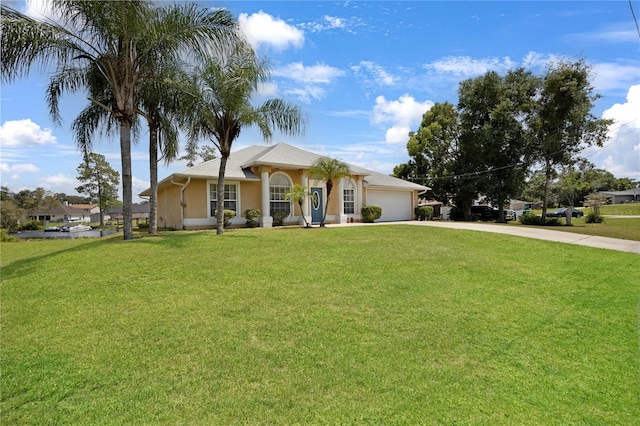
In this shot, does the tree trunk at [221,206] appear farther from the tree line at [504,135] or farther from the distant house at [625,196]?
the distant house at [625,196]

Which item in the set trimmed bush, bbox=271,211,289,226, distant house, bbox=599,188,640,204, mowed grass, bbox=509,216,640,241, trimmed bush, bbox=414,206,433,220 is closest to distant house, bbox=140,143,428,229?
trimmed bush, bbox=271,211,289,226

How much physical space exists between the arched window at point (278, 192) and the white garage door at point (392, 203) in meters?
6.79

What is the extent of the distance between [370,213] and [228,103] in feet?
41.7

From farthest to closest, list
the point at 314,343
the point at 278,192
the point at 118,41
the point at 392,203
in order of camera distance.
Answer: the point at 392,203, the point at 278,192, the point at 118,41, the point at 314,343

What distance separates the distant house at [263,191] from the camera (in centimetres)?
1794

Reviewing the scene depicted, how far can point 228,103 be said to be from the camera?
12.9 metres

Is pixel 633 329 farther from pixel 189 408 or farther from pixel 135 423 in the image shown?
pixel 135 423

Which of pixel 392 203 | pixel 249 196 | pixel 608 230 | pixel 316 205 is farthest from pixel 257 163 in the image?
pixel 608 230

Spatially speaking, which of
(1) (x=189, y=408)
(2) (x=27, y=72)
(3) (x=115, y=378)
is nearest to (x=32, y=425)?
(3) (x=115, y=378)

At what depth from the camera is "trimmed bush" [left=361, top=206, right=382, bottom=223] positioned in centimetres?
2275

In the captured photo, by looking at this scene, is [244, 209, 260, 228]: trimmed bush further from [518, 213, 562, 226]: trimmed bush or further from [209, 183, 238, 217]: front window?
[518, 213, 562, 226]: trimmed bush

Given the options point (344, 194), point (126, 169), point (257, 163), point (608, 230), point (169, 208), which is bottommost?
point (608, 230)

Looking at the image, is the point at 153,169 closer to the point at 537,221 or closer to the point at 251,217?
the point at 251,217

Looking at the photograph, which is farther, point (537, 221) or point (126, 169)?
point (537, 221)
